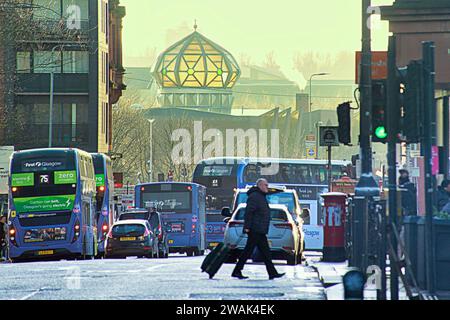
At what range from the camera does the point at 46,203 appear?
48906mm

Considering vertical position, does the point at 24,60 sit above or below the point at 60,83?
above

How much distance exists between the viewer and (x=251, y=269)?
30656 mm

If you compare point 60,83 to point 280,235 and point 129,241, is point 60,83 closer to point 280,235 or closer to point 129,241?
point 129,241

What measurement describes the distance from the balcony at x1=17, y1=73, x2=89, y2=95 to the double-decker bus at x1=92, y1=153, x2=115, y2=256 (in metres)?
30.3

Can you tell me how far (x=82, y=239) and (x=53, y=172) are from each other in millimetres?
2824

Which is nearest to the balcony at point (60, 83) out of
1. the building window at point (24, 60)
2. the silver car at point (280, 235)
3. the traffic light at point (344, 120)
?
the building window at point (24, 60)

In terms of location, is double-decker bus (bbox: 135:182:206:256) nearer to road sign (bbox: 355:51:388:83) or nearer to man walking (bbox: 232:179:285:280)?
road sign (bbox: 355:51:388:83)

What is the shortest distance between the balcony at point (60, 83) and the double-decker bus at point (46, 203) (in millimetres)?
41682

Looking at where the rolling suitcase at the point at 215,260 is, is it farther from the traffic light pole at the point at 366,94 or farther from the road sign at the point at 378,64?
the road sign at the point at 378,64

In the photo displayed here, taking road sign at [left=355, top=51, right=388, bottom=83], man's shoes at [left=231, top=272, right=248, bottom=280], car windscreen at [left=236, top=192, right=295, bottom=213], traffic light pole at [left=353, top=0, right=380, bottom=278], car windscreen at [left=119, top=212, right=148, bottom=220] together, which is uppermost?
road sign at [left=355, top=51, right=388, bottom=83]

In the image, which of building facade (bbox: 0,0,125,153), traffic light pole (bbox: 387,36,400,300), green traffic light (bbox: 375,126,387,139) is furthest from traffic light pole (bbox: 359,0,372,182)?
building facade (bbox: 0,0,125,153)

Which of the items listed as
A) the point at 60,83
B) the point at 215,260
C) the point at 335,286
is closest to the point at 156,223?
the point at 215,260

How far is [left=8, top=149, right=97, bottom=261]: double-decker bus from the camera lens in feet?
159

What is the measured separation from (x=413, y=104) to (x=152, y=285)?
750cm
